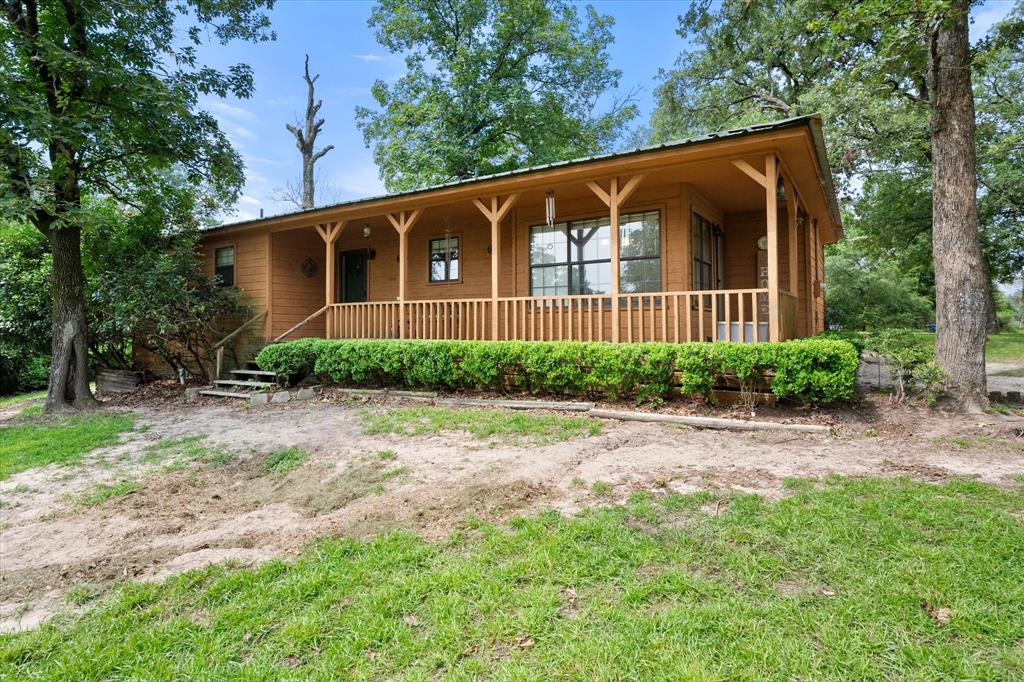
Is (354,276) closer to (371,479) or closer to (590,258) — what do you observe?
(590,258)

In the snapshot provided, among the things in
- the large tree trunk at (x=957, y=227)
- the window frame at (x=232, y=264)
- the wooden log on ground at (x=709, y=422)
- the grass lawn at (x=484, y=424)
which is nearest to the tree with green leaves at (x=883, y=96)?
the large tree trunk at (x=957, y=227)

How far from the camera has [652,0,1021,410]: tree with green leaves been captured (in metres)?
6.00

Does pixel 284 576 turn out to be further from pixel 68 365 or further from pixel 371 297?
pixel 371 297

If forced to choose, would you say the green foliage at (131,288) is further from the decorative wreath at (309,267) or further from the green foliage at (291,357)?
the green foliage at (291,357)

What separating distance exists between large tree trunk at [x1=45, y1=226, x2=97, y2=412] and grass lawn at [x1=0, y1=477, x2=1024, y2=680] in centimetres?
817

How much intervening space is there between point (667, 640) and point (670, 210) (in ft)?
23.7

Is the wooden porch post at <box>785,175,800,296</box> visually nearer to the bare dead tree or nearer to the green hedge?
the green hedge

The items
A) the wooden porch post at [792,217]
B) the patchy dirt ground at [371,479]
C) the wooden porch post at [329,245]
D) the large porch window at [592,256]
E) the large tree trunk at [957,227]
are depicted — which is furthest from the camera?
the wooden porch post at [329,245]

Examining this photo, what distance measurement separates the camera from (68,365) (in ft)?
28.4

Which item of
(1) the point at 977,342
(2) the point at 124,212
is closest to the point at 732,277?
(1) the point at 977,342

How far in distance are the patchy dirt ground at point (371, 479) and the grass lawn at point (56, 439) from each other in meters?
0.32

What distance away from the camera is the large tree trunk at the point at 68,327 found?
8.58m

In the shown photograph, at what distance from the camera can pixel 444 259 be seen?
36.4 ft

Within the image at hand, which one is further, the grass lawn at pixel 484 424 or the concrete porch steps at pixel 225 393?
the concrete porch steps at pixel 225 393
